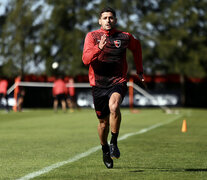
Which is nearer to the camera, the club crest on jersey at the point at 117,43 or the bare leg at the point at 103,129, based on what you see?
the club crest on jersey at the point at 117,43

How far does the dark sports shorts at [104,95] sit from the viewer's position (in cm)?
743

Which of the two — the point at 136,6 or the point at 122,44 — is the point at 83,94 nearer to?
the point at 136,6

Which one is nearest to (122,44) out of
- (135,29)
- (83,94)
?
(83,94)

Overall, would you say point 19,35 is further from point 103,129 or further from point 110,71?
point 110,71

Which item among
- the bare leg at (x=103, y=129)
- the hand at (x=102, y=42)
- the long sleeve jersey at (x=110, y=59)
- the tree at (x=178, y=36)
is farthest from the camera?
the tree at (x=178, y=36)

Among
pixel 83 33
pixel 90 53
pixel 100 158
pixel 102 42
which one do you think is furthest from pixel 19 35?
pixel 102 42

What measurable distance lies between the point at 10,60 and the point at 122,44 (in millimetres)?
45399

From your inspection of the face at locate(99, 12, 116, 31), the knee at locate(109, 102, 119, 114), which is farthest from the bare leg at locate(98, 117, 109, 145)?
the face at locate(99, 12, 116, 31)

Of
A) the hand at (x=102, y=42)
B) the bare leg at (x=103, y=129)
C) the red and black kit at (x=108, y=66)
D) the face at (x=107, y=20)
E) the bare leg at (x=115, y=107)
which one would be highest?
the face at (x=107, y=20)

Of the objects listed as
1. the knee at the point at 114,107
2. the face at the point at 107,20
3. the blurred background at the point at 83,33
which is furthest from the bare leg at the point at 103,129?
the blurred background at the point at 83,33

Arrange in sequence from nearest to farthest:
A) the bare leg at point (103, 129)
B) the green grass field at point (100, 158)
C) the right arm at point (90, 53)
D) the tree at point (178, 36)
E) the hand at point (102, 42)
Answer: the hand at point (102, 42)
the right arm at point (90, 53)
the green grass field at point (100, 158)
the bare leg at point (103, 129)
the tree at point (178, 36)

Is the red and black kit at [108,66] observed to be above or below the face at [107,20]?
below

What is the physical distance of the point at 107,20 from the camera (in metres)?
7.22

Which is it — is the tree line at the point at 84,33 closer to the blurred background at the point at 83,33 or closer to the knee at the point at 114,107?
the blurred background at the point at 83,33
